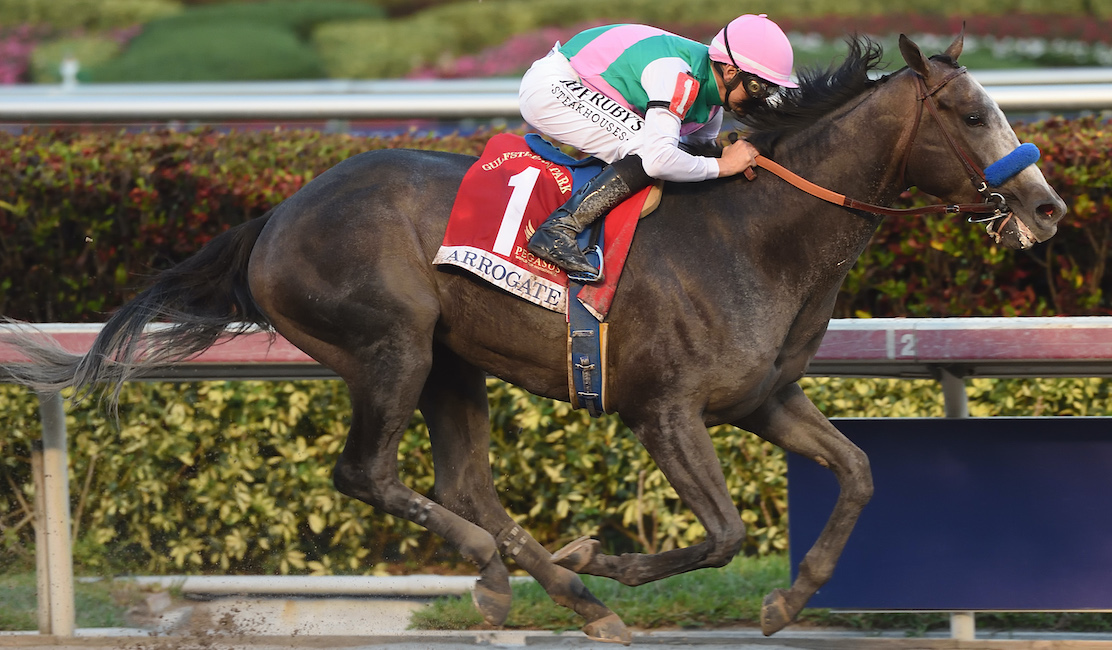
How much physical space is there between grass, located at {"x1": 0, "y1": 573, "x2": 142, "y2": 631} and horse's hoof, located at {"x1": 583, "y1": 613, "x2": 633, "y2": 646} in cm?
227

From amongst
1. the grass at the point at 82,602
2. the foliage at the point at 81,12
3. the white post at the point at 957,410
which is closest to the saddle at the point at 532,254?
the white post at the point at 957,410

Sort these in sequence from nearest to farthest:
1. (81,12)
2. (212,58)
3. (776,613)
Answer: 1. (776,613)
2. (212,58)
3. (81,12)

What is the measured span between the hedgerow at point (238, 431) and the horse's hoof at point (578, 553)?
1765 millimetres

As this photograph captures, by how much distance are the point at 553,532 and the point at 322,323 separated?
2.30 meters

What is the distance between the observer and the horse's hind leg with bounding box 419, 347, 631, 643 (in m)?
4.22

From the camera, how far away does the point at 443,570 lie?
20.0 feet

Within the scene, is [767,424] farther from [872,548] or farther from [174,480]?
[174,480]

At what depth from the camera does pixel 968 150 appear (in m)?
3.64

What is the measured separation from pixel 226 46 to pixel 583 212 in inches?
606

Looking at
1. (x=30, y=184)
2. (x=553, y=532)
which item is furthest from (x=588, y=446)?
(x=30, y=184)

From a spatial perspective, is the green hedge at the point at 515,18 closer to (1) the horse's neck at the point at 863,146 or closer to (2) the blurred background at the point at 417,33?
(2) the blurred background at the point at 417,33

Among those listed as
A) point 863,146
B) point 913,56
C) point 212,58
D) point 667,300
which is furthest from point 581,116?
point 212,58

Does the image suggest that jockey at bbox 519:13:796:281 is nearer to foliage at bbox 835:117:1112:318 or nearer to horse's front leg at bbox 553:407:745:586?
horse's front leg at bbox 553:407:745:586

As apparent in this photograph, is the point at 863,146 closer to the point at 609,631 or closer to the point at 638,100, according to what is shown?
the point at 638,100
